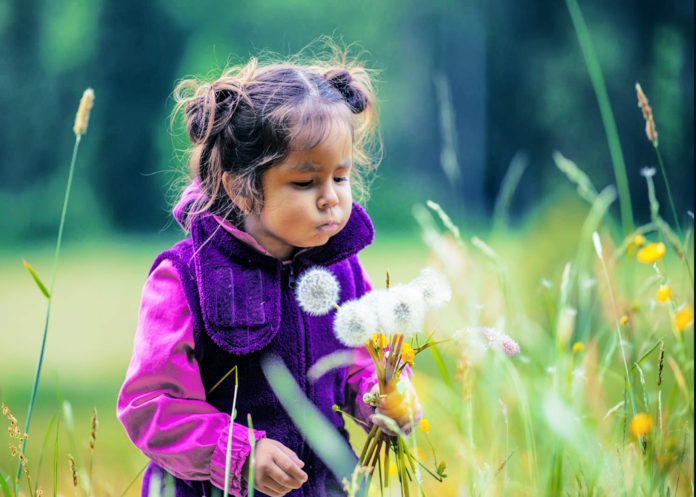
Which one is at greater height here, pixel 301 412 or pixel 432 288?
pixel 432 288

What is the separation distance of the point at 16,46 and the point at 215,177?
2.27 meters

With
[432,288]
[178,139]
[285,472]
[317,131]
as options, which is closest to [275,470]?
[285,472]

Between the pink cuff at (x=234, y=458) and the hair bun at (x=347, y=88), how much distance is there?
1.26 feet

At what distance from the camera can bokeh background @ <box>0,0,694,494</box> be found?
238 cm

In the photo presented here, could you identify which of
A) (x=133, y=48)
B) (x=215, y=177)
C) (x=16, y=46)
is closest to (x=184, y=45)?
(x=133, y=48)

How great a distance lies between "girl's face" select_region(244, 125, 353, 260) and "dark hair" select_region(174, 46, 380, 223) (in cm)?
1

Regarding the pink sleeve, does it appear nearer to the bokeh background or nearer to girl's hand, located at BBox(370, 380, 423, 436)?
girl's hand, located at BBox(370, 380, 423, 436)

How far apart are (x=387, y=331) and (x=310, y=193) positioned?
182mm

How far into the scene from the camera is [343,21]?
10.1 ft

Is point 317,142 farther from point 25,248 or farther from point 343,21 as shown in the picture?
point 343,21

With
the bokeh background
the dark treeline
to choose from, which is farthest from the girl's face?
the dark treeline

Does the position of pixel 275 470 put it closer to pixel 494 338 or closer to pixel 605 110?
pixel 494 338

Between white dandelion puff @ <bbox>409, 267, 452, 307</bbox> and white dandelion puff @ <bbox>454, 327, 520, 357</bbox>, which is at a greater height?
white dandelion puff @ <bbox>409, 267, 452, 307</bbox>

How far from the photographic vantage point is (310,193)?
709mm
